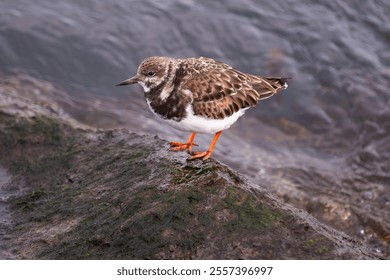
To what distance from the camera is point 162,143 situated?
626cm

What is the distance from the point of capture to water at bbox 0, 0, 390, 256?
379 inches

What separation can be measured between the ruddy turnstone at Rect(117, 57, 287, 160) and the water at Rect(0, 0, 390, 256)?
110 inches

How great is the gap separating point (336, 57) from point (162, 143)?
27.4 ft

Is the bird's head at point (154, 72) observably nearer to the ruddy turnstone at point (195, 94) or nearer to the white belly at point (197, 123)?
the ruddy turnstone at point (195, 94)

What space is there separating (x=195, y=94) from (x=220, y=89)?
0.37m

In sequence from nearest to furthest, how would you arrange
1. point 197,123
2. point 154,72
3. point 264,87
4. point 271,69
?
point 197,123
point 154,72
point 264,87
point 271,69

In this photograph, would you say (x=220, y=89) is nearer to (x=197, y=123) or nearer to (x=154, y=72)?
(x=197, y=123)

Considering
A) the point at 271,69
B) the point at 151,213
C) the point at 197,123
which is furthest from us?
the point at 271,69

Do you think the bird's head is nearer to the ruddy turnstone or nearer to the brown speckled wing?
the ruddy turnstone

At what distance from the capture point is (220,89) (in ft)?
20.2

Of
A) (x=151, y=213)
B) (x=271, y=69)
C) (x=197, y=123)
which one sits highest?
(x=197, y=123)

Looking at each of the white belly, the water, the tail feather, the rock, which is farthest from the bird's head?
the water

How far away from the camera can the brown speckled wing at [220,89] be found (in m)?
5.96

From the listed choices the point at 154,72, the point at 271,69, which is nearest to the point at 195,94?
the point at 154,72
